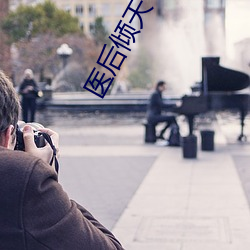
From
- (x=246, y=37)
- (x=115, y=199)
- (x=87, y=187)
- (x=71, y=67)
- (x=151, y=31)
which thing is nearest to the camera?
(x=115, y=199)

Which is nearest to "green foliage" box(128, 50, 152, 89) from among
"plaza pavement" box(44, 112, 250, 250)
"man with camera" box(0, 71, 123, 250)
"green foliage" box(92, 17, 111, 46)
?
"green foliage" box(92, 17, 111, 46)

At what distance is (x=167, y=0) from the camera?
235ft

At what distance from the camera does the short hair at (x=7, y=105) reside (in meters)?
1.87

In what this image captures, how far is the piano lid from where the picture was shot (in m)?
14.6

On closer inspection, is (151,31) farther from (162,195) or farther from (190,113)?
(162,195)

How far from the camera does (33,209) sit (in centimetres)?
173

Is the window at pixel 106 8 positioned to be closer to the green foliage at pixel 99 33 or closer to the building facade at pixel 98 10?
the building facade at pixel 98 10

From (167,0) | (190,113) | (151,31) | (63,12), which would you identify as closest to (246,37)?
(190,113)

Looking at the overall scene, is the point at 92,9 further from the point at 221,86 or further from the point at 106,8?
the point at 221,86

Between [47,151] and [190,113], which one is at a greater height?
[47,151]

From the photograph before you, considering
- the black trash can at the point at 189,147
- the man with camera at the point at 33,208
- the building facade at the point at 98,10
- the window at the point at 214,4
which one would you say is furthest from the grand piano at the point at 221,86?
the building facade at the point at 98,10

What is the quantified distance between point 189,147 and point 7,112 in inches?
410

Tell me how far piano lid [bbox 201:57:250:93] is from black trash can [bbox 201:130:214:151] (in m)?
1.39

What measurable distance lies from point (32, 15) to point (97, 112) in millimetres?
24691
